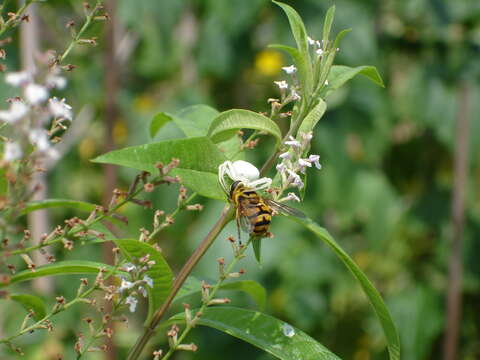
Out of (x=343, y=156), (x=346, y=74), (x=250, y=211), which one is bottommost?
(x=250, y=211)

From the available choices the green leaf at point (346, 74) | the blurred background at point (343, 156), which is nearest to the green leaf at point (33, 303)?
the green leaf at point (346, 74)

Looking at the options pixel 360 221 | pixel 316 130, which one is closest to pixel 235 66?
pixel 316 130

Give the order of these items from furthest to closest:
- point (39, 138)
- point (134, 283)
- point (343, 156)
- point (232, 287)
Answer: point (343, 156) → point (232, 287) → point (134, 283) → point (39, 138)

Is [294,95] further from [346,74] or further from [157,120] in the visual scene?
[157,120]

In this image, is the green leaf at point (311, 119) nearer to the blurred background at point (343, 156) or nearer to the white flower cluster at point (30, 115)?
the white flower cluster at point (30, 115)

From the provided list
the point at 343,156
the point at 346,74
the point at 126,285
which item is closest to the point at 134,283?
the point at 126,285

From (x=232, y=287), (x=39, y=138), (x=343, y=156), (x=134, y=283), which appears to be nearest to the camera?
(x=39, y=138)
